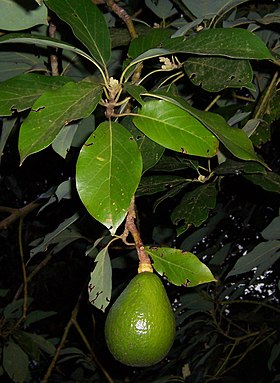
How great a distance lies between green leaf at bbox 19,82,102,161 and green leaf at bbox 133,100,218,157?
0.34ft

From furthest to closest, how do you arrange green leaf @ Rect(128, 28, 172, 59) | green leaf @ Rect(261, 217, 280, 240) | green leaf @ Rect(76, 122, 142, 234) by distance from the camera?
1. green leaf @ Rect(261, 217, 280, 240)
2. green leaf @ Rect(128, 28, 172, 59)
3. green leaf @ Rect(76, 122, 142, 234)

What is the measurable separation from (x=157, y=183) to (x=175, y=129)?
1.53ft

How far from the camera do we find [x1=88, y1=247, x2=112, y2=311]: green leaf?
92 cm

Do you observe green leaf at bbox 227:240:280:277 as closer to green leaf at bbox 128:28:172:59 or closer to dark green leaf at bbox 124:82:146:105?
green leaf at bbox 128:28:172:59

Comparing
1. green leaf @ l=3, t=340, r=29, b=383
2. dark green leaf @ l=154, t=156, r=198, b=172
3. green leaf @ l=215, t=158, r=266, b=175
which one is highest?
green leaf @ l=215, t=158, r=266, b=175

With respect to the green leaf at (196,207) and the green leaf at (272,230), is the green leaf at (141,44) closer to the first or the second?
the green leaf at (196,207)

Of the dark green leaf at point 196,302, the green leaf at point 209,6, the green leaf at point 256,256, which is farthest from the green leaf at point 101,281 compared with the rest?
the dark green leaf at point 196,302

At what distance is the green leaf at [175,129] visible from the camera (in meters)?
0.84

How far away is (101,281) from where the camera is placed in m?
0.94

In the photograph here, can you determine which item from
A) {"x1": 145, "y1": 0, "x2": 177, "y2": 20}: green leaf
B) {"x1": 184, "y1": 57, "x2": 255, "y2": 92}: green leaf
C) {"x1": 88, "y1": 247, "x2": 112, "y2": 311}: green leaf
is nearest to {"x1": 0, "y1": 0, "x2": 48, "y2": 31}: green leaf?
{"x1": 184, "y1": 57, "x2": 255, "y2": 92}: green leaf

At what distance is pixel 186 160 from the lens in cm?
129

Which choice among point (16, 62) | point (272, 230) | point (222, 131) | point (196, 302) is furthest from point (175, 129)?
point (196, 302)

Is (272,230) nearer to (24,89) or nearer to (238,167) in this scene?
(238,167)

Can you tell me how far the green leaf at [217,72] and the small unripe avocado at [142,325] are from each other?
429mm
